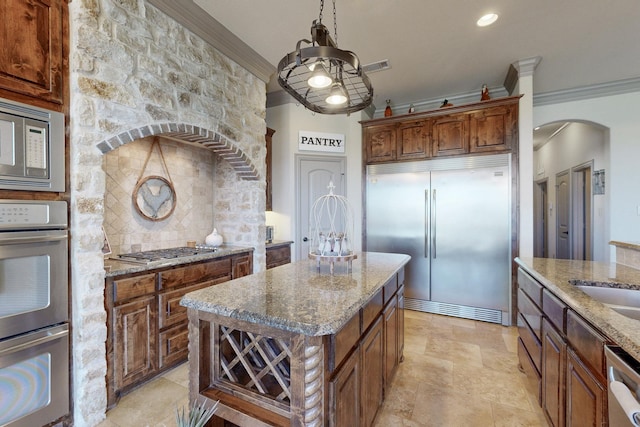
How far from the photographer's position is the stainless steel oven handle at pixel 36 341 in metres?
1.52

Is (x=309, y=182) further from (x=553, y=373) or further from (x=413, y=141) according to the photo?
(x=553, y=373)

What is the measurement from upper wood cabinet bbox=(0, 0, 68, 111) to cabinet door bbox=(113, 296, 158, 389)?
1394mm

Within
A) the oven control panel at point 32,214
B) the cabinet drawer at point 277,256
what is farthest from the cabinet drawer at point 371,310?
the cabinet drawer at point 277,256

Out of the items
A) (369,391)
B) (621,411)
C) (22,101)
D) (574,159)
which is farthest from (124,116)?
(574,159)

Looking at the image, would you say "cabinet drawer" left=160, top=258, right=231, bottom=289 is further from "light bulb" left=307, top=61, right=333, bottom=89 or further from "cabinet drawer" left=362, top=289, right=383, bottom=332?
A: "light bulb" left=307, top=61, right=333, bottom=89

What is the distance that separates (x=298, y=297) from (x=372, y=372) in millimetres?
711

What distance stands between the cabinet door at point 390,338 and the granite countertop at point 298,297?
32cm

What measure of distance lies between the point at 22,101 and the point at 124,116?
0.52 meters

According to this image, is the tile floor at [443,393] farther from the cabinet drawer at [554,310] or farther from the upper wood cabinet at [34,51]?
the upper wood cabinet at [34,51]

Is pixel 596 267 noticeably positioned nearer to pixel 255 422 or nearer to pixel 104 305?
pixel 255 422

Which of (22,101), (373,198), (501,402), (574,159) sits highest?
(574,159)

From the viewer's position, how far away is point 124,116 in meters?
2.02

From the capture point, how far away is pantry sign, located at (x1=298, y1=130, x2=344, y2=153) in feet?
14.1

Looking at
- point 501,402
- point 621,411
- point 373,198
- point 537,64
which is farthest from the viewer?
point 373,198
